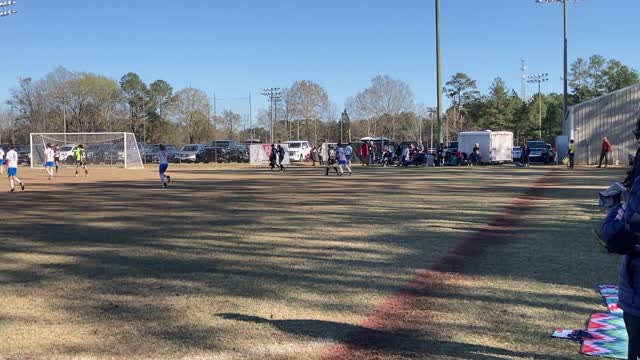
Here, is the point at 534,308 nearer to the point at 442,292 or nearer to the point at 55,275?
the point at 442,292

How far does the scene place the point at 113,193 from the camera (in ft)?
67.4

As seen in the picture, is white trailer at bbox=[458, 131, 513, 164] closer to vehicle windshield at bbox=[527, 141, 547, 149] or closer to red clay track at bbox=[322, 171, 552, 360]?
vehicle windshield at bbox=[527, 141, 547, 149]

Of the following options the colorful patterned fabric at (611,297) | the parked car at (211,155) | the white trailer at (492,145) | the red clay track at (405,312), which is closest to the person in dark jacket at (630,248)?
the red clay track at (405,312)

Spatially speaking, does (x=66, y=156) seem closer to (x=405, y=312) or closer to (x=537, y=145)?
(x=537, y=145)

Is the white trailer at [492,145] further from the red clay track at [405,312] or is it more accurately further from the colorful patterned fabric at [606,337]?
the colorful patterned fabric at [606,337]

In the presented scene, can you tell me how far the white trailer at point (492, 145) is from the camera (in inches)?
1667

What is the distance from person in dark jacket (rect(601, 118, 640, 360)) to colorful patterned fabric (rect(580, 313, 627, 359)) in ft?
4.70

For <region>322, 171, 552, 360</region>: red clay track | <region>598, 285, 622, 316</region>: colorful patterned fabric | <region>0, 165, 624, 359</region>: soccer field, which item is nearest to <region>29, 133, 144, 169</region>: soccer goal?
<region>0, 165, 624, 359</region>: soccer field

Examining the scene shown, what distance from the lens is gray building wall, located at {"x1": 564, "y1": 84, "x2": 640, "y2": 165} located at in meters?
36.0

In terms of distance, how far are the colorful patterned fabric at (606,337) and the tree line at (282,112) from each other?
264 feet

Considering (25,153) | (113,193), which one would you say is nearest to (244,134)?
(25,153)

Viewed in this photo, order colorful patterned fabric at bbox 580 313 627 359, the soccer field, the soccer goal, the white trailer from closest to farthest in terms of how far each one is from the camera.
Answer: colorful patterned fabric at bbox 580 313 627 359, the soccer field, the white trailer, the soccer goal

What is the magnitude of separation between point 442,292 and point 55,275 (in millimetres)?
4880

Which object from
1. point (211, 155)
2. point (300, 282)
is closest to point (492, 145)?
point (211, 155)
